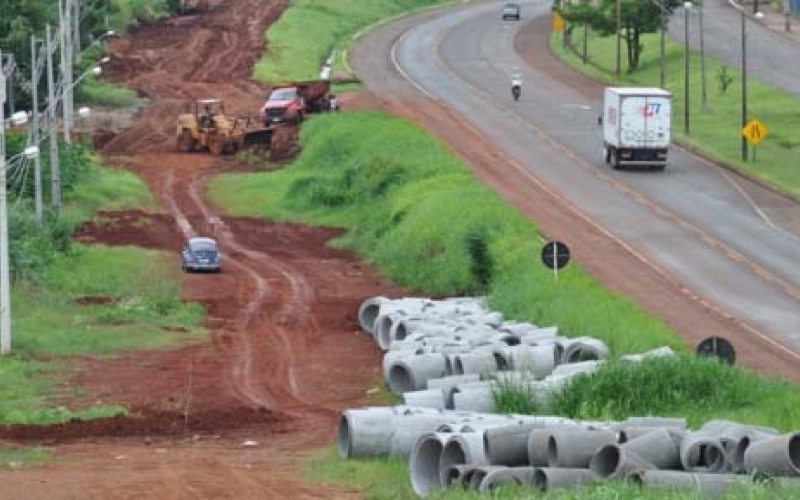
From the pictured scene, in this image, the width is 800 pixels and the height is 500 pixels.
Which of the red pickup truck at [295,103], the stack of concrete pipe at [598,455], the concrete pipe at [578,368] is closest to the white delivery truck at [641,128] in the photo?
the red pickup truck at [295,103]

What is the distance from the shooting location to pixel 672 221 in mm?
67688

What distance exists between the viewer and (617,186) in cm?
7619

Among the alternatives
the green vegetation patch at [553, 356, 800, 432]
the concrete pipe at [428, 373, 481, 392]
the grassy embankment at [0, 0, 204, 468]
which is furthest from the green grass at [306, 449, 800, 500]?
the grassy embankment at [0, 0, 204, 468]

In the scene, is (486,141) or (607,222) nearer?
(607,222)

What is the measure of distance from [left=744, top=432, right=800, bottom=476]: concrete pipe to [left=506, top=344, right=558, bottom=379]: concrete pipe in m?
13.8

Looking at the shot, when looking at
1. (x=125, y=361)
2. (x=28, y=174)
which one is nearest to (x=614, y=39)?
(x=28, y=174)

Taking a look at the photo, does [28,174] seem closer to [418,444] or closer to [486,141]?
[486,141]

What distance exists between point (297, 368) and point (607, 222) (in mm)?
20883

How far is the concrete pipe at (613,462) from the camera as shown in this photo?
2773cm

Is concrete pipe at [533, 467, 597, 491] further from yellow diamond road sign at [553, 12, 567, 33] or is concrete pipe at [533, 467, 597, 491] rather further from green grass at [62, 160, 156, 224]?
yellow diamond road sign at [553, 12, 567, 33]

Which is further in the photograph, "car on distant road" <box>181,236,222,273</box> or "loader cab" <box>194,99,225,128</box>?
"loader cab" <box>194,99,225,128</box>

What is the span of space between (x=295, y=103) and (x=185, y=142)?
6.30 m

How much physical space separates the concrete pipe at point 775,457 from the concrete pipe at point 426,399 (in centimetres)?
1119

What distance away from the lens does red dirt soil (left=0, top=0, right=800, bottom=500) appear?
113ft
